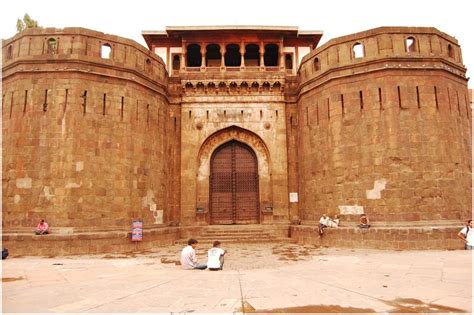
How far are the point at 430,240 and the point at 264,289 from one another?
31.9 feet

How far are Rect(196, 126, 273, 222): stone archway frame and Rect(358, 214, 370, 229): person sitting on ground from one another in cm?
553

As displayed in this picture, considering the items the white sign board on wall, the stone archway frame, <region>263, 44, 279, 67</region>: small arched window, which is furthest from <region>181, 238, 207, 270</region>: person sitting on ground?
<region>263, 44, 279, 67</region>: small arched window

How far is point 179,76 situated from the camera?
20328mm

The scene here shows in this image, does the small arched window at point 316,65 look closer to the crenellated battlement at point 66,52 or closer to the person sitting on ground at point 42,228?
the crenellated battlement at point 66,52

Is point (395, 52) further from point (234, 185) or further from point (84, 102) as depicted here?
point (84, 102)

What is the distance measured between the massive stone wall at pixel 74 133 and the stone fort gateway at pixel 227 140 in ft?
0.17

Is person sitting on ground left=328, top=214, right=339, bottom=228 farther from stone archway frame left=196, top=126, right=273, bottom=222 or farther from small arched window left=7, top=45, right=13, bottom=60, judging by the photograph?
small arched window left=7, top=45, right=13, bottom=60

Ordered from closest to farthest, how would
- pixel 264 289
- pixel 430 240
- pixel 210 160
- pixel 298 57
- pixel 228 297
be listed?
pixel 228 297 → pixel 264 289 → pixel 430 240 → pixel 210 160 → pixel 298 57

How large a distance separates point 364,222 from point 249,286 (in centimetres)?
933

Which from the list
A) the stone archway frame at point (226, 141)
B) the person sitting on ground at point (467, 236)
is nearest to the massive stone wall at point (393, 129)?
the person sitting on ground at point (467, 236)

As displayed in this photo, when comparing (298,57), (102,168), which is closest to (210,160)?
(102,168)

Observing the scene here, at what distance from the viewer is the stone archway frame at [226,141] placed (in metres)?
19.5

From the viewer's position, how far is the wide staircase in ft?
57.7

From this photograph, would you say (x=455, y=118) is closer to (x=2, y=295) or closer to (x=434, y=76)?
(x=434, y=76)
